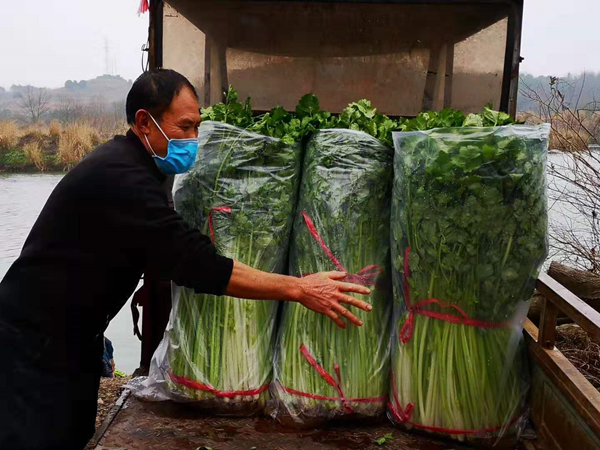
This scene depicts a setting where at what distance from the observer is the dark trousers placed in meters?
2.05

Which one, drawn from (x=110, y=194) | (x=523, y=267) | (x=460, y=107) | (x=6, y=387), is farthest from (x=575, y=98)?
(x=6, y=387)

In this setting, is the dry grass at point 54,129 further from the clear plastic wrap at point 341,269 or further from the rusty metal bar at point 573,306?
the rusty metal bar at point 573,306

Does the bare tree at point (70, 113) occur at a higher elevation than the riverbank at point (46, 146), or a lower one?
higher

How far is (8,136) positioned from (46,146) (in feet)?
2.89

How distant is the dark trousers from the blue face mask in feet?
2.57

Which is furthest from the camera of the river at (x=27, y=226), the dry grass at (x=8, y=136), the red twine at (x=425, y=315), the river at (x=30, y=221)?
the dry grass at (x=8, y=136)

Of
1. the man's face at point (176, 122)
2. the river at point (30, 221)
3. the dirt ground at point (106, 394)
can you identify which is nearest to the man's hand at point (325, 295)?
the man's face at point (176, 122)

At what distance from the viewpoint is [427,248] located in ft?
8.48

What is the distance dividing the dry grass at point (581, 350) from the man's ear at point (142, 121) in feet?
9.51

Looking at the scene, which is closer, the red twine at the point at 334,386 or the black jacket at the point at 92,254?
the black jacket at the point at 92,254

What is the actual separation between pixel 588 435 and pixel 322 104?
2530 millimetres

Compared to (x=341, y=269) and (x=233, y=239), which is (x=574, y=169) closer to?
(x=341, y=269)

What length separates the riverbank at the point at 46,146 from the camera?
12125mm

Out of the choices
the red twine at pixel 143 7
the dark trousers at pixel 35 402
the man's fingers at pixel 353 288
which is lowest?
the dark trousers at pixel 35 402
